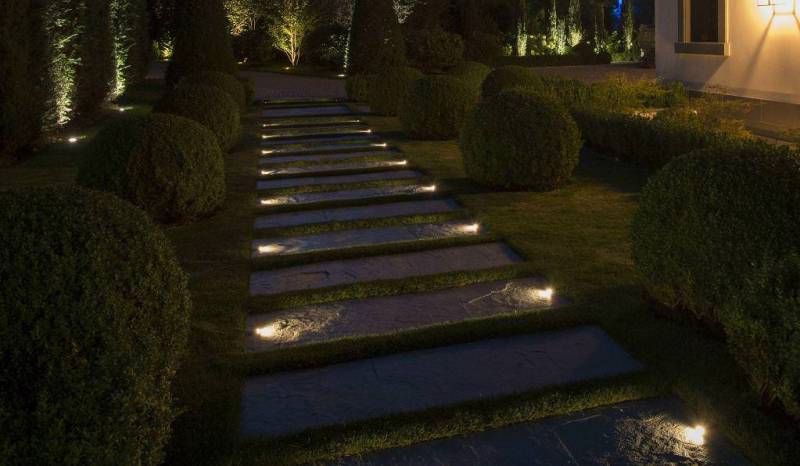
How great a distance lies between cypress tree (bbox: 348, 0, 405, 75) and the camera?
21.1 meters

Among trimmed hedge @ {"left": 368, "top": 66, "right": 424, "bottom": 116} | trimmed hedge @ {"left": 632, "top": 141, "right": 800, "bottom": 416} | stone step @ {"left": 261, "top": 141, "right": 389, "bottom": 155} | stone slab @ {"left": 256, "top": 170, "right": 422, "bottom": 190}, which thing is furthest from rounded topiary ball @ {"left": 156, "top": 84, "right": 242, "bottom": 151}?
trimmed hedge @ {"left": 632, "top": 141, "right": 800, "bottom": 416}

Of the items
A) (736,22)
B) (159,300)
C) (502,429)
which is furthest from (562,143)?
(736,22)

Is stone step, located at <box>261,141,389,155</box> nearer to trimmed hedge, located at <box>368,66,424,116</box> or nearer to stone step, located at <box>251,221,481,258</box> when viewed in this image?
trimmed hedge, located at <box>368,66,424,116</box>

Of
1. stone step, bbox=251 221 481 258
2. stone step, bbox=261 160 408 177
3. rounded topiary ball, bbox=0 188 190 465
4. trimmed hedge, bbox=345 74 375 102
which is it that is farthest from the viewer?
trimmed hedge, bbox=345 74 375 102

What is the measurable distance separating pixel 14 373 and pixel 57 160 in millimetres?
9627

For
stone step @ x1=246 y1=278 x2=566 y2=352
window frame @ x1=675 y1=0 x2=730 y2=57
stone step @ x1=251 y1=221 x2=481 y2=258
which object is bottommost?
stone step @ x1=246 y1=278 x2=566 y2=352

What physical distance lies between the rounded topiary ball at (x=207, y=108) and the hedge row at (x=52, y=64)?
201 centimetres

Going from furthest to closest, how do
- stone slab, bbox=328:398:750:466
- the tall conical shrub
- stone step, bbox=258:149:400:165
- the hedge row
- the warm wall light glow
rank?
the tall conical shrub
stone step, bbox=258:149:400:165
the hedge row
the warm wall light glow
stone slab, bbox=328:398:750:466

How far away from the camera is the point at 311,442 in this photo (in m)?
3.21

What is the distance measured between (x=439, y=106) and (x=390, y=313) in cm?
843

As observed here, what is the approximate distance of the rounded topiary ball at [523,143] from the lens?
26.7 feet

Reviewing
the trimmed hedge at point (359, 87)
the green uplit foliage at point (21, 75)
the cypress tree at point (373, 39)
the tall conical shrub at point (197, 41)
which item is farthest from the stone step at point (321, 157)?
the cypress tree at point (373, 39)

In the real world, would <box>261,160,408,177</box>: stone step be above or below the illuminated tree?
below

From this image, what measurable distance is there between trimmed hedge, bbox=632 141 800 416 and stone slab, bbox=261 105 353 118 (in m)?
13.9
